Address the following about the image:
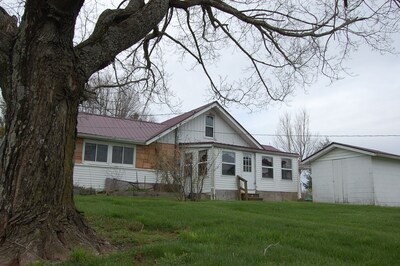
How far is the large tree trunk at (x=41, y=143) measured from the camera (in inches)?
181

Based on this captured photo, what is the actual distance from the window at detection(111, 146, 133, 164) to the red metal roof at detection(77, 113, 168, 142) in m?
0.73

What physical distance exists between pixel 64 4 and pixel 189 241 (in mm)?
3727

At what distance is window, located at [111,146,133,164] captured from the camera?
22.2m

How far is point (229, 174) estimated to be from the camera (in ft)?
75.2

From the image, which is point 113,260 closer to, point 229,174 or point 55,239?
point 55,239

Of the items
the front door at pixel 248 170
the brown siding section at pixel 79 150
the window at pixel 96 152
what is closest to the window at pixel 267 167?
the front door at pixel 248 170

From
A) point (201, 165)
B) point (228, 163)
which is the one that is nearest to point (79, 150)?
point (201, 165)

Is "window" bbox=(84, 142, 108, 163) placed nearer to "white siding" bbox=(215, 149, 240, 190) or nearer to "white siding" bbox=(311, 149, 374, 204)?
"white siding" bbox=(215, 149, 240, 190)

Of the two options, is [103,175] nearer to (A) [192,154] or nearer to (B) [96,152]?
(B) [96,152]

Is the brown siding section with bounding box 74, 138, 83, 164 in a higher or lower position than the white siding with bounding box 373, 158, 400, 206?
higher

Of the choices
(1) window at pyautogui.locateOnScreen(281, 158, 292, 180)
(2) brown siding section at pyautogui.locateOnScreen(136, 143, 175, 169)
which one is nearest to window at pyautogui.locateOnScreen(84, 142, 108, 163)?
(2) brown siding section at pyautogui.locateOnScreen(136, 143, 175, 169)

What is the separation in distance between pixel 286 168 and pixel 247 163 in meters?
3.50

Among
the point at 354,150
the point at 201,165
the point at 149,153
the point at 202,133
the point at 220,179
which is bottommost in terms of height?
the point at 220,179

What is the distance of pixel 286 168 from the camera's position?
26.1m
